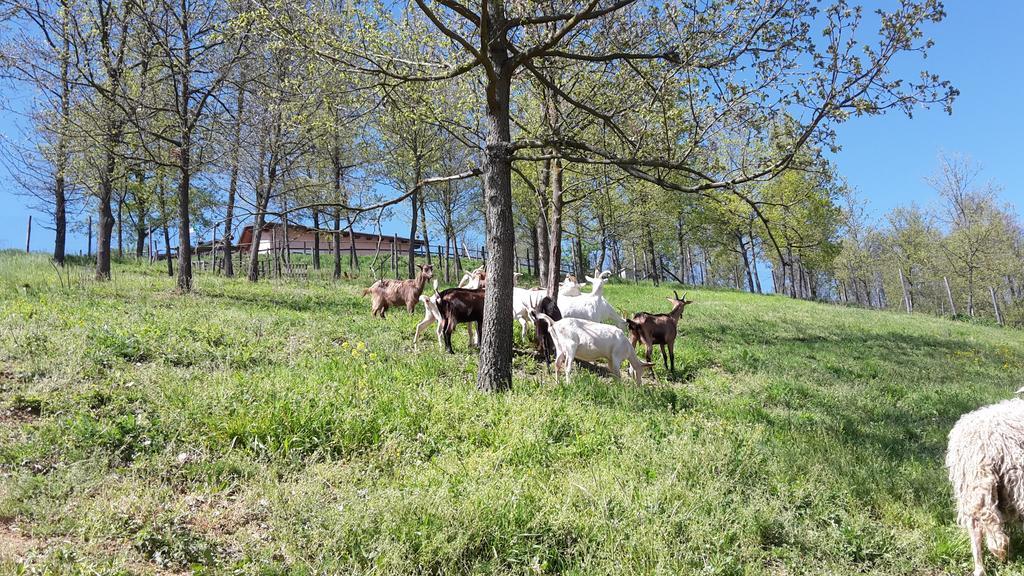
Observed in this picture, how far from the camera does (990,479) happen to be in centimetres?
439

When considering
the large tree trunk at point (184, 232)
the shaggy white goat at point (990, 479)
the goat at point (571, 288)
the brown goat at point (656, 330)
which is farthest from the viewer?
the goat at point (571, 288)

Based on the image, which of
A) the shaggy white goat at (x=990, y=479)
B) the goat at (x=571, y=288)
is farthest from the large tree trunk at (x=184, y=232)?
the shaggy white goat at (x=990, y=479)

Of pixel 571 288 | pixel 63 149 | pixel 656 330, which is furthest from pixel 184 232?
pixel 656 330

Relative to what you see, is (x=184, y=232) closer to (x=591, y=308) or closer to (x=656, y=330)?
(x=591, y=308)

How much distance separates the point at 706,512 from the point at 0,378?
7.51 metres

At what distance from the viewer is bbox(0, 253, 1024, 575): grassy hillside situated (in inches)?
152

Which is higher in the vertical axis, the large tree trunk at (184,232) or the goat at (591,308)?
the large tree trunk at (184,232)

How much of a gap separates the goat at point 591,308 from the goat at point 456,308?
282 cm

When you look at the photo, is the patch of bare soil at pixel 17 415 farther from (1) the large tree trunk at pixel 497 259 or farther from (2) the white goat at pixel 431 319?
(2) the white goat at pixel 431 319

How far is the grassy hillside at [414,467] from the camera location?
386 cm

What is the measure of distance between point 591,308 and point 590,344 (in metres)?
4.32

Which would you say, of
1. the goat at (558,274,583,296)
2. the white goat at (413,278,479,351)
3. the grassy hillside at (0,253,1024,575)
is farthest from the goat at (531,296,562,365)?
the goat at (558,274,583,296)

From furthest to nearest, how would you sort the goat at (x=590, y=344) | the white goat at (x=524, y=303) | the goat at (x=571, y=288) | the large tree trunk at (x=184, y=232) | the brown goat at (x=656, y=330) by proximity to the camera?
the goat at (x=571, y=288) < the large tree trunk at (x=184, y=232) < the white goat at (x=524, y=303) < the brown goat at (x=656, y=330) < the goat at (x=590, y=344)

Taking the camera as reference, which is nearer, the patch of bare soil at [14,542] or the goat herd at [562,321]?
the patch of bare soil at [14,542]
